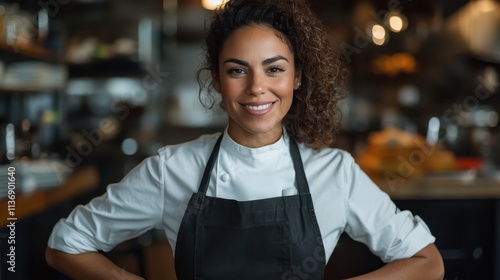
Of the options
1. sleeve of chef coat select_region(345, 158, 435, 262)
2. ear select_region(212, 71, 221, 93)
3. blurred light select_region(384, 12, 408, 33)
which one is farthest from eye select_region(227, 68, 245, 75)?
blurred light select_region(384, 12, 408, 33)

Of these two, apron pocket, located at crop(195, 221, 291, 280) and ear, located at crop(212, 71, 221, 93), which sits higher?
ear, located at crop(212, 71, 221, 93)

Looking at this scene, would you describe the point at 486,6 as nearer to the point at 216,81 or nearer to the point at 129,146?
the point at 129,146

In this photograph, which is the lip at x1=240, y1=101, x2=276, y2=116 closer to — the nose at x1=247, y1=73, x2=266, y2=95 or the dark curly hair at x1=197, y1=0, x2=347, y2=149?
the nose at x1=247, y1=73, x2=266, y2=95

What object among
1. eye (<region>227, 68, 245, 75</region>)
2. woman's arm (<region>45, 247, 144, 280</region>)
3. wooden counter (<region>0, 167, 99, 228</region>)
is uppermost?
eye (<region>227, 68, 245, 75</region>)

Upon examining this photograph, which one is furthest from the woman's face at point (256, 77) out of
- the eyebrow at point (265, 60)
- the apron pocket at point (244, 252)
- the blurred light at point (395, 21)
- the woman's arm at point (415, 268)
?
the blurred light at point (395, 21)

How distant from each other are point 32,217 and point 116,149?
2.67 meters

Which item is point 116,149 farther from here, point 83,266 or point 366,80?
point 83,266

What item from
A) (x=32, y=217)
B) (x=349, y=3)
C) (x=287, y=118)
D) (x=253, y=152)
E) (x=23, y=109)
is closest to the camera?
(x=253, y=152)

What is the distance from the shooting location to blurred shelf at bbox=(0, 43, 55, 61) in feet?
8.68

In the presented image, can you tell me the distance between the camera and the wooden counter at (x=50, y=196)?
6.75 feet

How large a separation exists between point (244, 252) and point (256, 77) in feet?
1.28

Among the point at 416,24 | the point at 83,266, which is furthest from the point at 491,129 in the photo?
the point at 83,266

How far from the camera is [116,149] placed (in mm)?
4797

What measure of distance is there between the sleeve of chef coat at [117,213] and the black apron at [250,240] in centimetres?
11
